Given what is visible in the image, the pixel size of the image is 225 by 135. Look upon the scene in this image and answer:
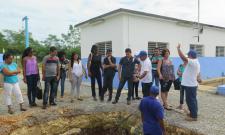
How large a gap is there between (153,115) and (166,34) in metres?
10.00

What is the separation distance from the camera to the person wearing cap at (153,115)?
13.6ft

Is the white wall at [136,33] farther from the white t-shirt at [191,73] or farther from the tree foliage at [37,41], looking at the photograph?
the tree foliage at [37,41]

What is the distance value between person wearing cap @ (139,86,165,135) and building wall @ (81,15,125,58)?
764 centimetres

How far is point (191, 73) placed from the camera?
600cm

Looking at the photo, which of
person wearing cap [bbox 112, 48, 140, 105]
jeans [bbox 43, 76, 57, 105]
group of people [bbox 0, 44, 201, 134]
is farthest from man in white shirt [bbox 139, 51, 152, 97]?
jeans [bbox 43, 76, 57, 105]

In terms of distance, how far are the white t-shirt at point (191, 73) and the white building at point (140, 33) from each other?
5.94 metres

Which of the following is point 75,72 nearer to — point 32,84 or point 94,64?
point 94,64

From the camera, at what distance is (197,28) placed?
1528 centimetres

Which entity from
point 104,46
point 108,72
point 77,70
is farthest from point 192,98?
point 104,46

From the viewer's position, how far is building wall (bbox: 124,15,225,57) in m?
12.1

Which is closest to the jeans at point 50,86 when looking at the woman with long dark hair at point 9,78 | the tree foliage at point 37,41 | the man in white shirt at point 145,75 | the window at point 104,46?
the woman with long dark hair at point 9,78

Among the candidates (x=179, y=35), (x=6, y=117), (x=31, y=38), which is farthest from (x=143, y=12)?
(x=31, y=38)

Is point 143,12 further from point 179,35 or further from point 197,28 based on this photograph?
point 197,28

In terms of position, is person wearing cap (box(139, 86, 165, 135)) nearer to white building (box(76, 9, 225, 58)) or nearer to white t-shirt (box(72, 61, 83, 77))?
white t-shirt (box(72, 61, 83, 77))
